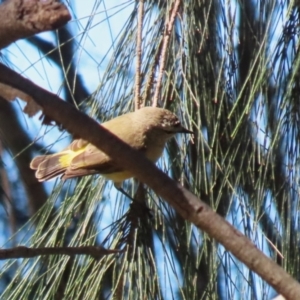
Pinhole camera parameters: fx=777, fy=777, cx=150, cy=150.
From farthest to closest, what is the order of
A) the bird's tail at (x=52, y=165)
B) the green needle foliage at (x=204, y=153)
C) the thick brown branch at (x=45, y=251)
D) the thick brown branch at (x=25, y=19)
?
1. the bird's tail at (x=52, y=165)
2. the green needle foliage at (x=204, y=153)
3. the thick brown branch at (x=45, y=251)
4. the thick brown branch at (x=25, y=19)

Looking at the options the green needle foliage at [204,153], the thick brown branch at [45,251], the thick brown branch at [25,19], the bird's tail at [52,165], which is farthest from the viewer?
the bird's tail at [52,165]

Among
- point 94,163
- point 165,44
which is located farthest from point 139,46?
point 94,163

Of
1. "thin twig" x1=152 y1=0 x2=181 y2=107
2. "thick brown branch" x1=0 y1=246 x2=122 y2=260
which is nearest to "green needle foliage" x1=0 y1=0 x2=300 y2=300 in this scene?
"thin twig" x1=152 y1=0 x2=181 y2=107

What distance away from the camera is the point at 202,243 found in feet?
4.91

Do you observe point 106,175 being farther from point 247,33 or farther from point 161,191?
point 161,191

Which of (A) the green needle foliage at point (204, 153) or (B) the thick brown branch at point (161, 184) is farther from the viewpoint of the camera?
(A) the green needle foliage at point (204, 153)

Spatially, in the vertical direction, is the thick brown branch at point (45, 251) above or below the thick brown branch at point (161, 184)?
below

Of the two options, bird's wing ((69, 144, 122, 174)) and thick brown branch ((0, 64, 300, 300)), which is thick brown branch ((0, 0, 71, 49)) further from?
bird's wing ((69, 144, 122, 174))

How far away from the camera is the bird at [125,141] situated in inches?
61.7

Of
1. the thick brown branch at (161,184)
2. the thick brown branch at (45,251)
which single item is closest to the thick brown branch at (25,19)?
the thick brown branch at (161,184)

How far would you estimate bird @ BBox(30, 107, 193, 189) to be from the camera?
5.14 feet

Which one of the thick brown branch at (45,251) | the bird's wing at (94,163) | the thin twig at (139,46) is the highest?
the thin twig at (139,46)

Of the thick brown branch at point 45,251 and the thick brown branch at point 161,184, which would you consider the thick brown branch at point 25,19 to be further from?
the thick brown branch at point 45,251

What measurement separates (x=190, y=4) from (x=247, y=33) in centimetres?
13
